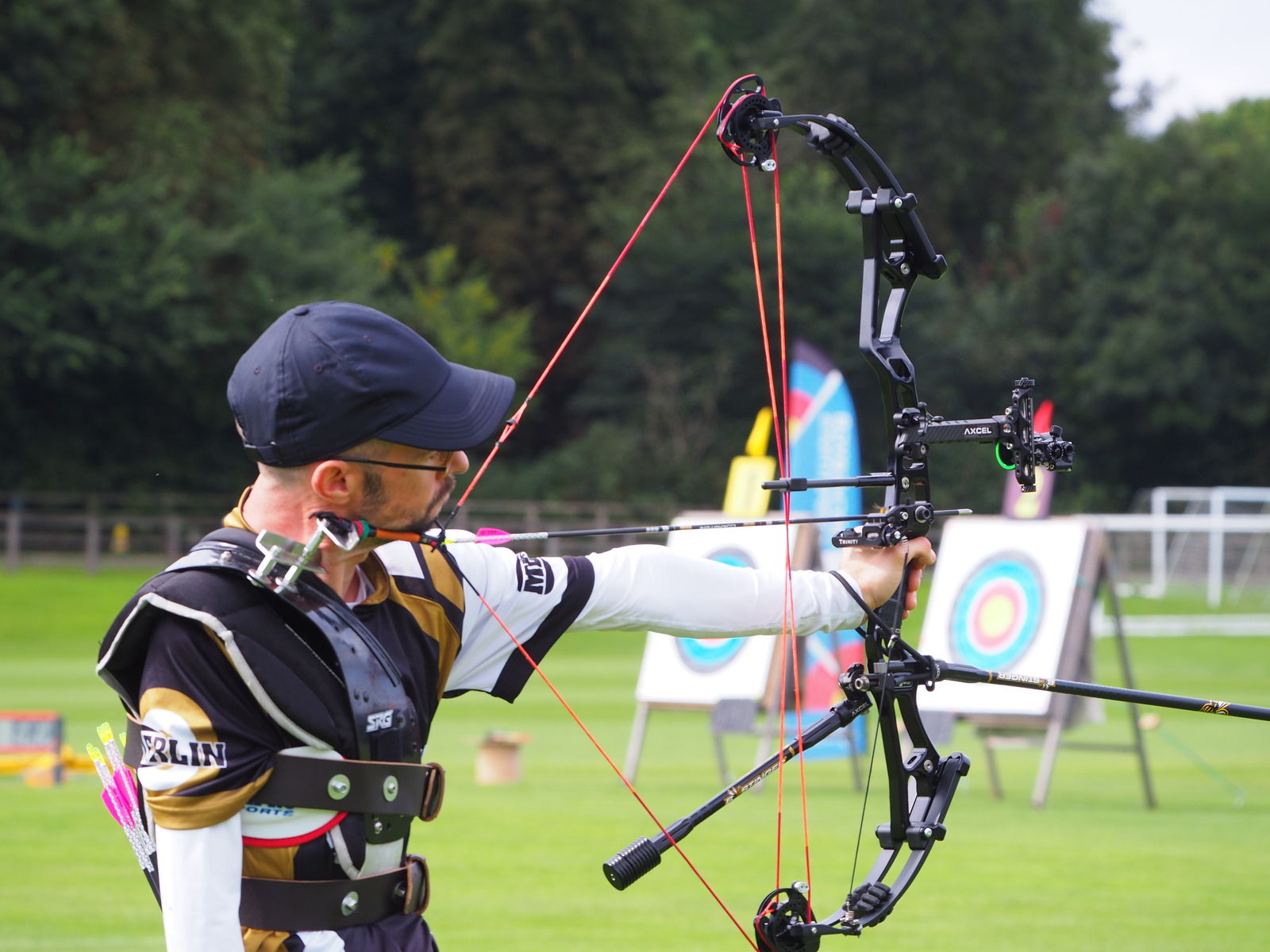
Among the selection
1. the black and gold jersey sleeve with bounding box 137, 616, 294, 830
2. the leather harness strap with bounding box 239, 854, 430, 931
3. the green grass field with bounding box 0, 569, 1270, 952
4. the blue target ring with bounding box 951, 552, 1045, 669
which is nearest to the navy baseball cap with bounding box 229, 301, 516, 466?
the black and gold jersey sleeve with bounding box 137, 616, 294, 830

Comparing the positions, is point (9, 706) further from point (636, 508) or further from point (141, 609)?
point (636, 508)

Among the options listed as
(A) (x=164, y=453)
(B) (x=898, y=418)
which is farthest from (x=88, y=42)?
(B) (x=898, y=418)

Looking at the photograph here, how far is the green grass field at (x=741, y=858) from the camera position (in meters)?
5.13

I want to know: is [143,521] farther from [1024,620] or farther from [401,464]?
[401,464]

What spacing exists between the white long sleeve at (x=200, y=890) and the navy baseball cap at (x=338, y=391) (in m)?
0.44

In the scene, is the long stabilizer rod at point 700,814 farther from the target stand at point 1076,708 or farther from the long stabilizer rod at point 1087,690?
the target stand at point 1076,708

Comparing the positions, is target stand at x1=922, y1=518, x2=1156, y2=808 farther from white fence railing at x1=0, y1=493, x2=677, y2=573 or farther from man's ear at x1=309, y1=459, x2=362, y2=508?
white fence railing at x1=0, y1=493, x2=677, y2=573

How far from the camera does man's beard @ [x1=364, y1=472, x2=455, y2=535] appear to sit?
6.20 feet

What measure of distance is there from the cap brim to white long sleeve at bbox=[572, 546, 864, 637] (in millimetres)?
365

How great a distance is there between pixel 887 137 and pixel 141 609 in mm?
35978

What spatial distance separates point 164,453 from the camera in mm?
27562

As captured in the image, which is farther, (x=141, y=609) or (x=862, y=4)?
(x=862, y=4)

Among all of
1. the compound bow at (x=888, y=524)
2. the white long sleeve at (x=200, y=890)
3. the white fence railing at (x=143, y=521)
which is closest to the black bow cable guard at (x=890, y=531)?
the compound bow at (x=888, y=524)

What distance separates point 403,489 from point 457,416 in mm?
110
